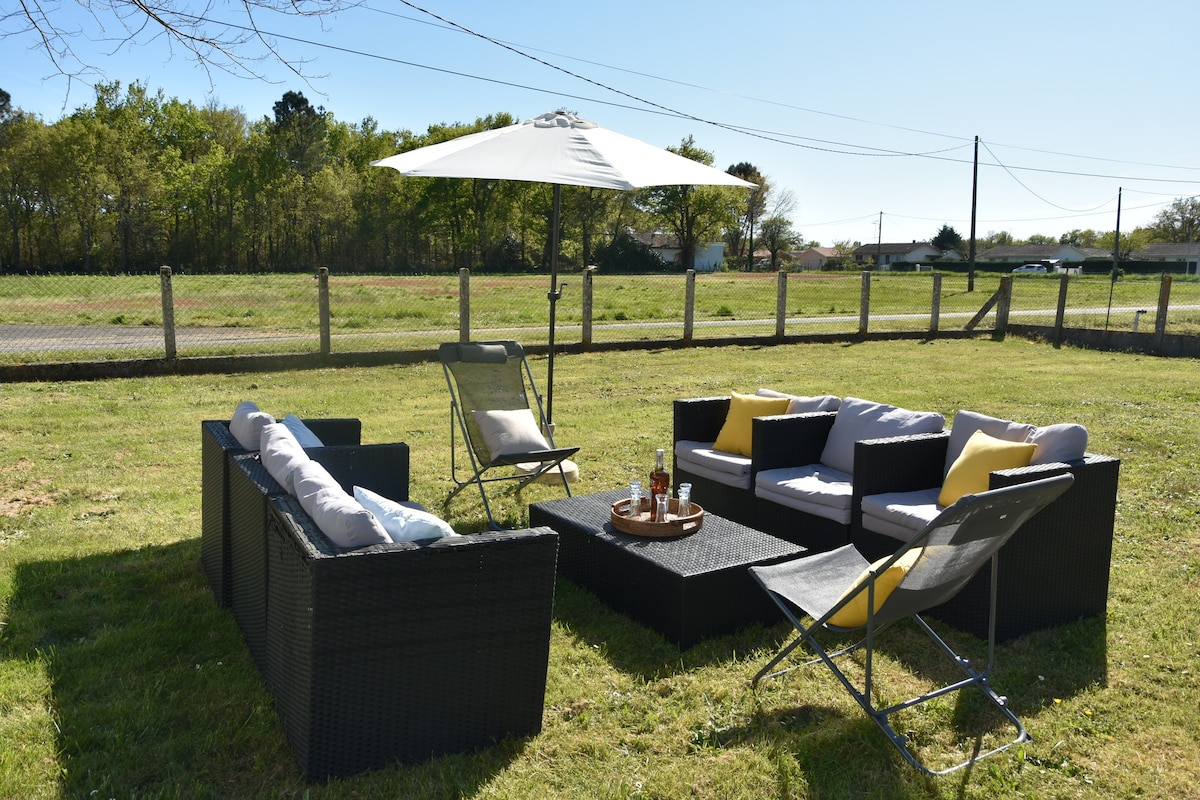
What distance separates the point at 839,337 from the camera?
1514 cm

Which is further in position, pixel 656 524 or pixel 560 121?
pixel 560 121

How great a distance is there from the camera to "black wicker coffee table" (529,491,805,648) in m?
3.48

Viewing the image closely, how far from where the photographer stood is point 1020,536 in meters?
3.46

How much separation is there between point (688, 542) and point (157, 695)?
87.1 inches

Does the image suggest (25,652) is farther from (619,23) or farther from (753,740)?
(619,23)

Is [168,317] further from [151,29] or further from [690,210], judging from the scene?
A: [690,210]

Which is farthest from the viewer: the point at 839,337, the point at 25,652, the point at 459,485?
the point at 839,337

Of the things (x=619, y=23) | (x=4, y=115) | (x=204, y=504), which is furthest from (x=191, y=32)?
(x=4, y=115)

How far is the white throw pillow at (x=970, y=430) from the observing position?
13.2 feet

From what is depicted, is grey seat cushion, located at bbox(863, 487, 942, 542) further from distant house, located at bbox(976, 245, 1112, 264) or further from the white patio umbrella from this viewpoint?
distant house, located at bbox(976, 245, 1112, 264)

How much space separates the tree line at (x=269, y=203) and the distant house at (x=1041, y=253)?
45462 millimetres

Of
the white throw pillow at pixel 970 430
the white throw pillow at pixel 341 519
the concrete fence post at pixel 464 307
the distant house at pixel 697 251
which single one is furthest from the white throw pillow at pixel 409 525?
the distant house at pixel 697 251

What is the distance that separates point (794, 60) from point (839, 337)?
522 centimetres

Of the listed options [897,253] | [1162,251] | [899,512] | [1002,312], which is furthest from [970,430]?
[897,253]
